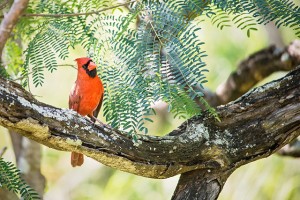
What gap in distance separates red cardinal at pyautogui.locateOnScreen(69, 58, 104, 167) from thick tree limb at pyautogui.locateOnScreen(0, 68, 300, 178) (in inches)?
23.0

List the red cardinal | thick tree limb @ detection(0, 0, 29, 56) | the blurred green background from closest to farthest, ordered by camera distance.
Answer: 1. thick tree limb @ detection(0, 0, 29, 56)
2. the red cardinal
3. the blurred green background

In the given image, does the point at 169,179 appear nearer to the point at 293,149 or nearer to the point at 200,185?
the point at 293,149

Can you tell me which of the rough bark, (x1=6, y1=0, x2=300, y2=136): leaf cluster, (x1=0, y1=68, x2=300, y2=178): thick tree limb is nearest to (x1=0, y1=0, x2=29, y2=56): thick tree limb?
(x1=0, y1=68, x2=300, y2=178): thick tree limb

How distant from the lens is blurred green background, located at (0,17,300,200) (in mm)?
6207

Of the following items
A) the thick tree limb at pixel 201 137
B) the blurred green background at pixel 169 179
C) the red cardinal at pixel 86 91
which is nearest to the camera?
the thick tree limb at pixel 201 137

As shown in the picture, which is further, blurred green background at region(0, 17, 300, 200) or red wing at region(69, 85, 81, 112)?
blurred green background at region(0, 17, 300, 200)

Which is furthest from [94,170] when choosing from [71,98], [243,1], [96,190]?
[243,1]

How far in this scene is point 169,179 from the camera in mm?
7359

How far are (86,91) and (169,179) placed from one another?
3678 millimetres

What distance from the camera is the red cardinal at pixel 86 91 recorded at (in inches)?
143

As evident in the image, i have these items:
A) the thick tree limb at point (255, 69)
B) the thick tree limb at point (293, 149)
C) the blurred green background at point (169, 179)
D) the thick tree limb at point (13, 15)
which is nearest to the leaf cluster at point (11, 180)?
the thick tree limb at point (13, 15)

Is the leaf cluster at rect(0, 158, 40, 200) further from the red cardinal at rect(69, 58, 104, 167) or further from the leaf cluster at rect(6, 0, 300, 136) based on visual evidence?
the red cardinal at rect(69, 58, 104, 167)

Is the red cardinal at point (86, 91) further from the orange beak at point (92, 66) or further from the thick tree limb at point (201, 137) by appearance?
the thick tree limb at point (201, 137)

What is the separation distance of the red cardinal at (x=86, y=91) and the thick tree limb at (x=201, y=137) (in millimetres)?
584
